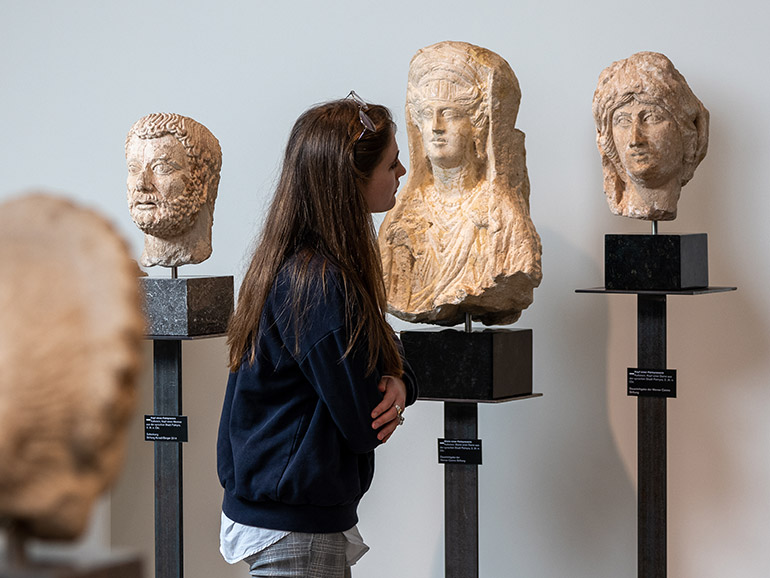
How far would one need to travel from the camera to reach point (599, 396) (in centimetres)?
431

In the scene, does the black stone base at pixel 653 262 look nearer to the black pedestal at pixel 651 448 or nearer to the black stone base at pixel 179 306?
the black pedestal at pixel 651 448

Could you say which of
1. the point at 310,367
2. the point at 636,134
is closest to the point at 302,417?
the point at 310,367

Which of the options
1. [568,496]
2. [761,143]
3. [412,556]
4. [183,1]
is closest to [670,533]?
[568,496]

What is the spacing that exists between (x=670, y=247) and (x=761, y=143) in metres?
0.89

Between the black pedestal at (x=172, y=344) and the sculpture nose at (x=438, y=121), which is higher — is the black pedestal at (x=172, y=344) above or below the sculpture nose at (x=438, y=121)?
below

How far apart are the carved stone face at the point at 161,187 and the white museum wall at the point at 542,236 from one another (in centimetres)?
75

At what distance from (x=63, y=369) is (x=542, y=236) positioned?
3795 millimetres

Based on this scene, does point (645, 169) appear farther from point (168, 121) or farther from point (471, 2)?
point (168, 121)

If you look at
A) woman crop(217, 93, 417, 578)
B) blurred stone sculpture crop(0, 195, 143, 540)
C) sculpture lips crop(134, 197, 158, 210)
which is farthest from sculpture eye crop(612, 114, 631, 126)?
blurred stone sculpture crop(0, 195, 143, 540)

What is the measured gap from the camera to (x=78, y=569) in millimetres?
722

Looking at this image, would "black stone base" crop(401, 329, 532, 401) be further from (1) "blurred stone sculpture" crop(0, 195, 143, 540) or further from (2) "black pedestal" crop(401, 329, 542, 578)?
(1) "blurred stone sculpture" crop(0, 195, 143, 540)

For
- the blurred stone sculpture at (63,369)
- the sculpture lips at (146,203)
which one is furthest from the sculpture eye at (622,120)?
the blurred stone sculpture at (63,369)

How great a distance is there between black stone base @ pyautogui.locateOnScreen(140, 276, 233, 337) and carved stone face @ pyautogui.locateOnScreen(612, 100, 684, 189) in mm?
1512

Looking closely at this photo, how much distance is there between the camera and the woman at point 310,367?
2238mm
